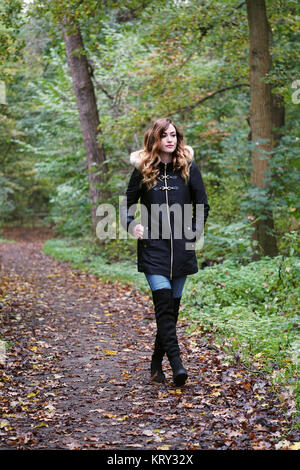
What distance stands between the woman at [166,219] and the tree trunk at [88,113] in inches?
402

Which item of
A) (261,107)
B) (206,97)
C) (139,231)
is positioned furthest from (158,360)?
(206,97)

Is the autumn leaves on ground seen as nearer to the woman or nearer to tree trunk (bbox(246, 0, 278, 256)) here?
the woman

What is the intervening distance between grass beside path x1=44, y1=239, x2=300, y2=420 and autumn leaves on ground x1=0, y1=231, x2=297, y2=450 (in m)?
0.20

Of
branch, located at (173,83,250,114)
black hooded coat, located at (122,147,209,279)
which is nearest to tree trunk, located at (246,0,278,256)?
branch, located at (173,83,250,114)

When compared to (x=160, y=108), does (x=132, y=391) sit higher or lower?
lower

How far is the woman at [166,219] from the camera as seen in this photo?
4949mm

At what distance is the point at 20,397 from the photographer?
205 inches

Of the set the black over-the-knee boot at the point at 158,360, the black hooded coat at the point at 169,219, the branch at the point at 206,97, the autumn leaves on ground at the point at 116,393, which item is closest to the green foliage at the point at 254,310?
the autumn leaves on ground at the point at 116,393

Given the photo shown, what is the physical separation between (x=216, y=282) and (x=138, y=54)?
36.0ft

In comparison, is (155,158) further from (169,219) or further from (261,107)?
(261,107)

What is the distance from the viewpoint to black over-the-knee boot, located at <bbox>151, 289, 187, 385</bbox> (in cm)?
498

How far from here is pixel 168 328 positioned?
502 cm
